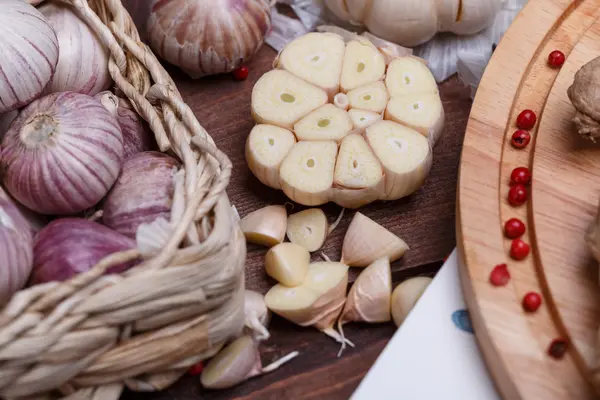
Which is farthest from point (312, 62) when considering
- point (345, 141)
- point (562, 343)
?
point (562, 343)

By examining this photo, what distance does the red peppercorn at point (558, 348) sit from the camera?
0.77m

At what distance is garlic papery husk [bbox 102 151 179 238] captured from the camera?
0.83 m

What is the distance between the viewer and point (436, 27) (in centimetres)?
123

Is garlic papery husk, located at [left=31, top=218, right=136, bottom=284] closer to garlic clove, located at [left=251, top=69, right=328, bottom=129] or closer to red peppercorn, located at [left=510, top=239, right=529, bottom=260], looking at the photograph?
garlic clove, located at [left=251, top=69, right=328, bottom=129]

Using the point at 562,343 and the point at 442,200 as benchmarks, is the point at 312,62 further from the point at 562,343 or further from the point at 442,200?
the point at 562,343

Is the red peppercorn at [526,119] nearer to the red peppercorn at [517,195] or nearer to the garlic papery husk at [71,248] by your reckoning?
the red peppercorn at [517,195]

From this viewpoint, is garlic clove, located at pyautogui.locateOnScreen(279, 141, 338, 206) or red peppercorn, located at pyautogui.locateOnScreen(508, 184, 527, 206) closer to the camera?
red peppercorn, located at pyautogui.locateOnScreen(508, 184, 527, 206)

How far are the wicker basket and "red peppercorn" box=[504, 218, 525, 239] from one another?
325mm

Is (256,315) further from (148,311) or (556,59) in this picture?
(556,59)

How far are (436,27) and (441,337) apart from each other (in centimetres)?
61

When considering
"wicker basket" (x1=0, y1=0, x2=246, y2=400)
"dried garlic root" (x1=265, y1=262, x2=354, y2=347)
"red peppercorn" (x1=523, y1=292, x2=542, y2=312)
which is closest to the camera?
"wicker basket" (x1=0, y1=0, x2=246, y2=400)

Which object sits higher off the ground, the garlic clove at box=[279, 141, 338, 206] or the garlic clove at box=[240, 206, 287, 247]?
the garlic clove at box=[279, 141, 338, 206]

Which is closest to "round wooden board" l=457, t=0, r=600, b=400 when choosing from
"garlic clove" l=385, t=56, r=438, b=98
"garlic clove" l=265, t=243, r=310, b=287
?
"garlic clove" l=385, t=56, r=438, b=98

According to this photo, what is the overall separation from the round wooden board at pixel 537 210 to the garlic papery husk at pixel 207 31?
418 millimetres
